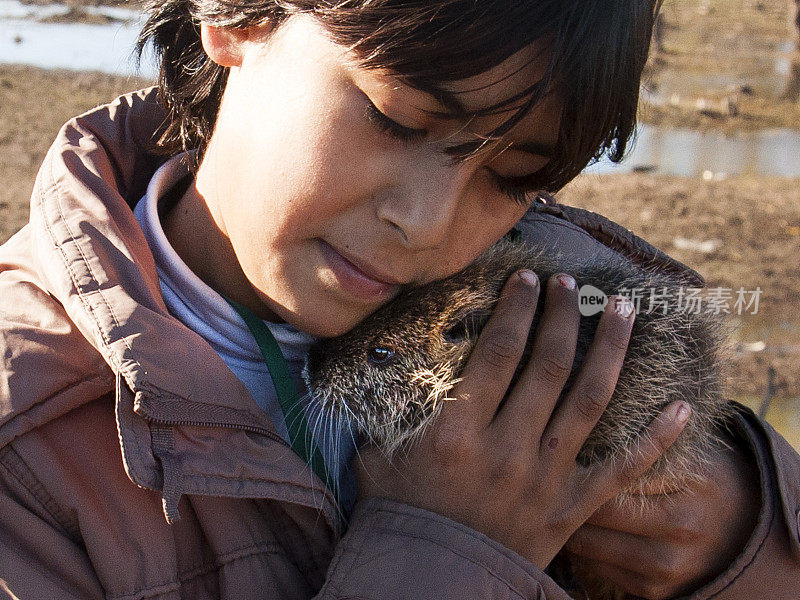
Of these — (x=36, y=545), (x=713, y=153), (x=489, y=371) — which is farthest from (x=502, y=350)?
(x=713, y=153)

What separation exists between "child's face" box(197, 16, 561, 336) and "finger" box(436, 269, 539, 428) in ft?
0.67

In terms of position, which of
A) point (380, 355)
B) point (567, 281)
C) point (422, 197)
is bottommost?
point (380, 355)

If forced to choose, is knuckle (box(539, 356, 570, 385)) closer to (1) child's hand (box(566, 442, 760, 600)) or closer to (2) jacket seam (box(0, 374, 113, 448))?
(1) child's hand (box(566, 442, 760, 600))

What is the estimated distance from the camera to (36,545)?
1549 millimetres

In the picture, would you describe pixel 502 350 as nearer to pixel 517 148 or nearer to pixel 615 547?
pixel 517 148

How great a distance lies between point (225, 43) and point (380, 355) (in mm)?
896

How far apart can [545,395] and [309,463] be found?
0.58 metres

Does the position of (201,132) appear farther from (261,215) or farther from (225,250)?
(261,215)

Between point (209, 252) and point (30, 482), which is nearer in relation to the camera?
point (30, 482)

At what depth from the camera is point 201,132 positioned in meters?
2.20

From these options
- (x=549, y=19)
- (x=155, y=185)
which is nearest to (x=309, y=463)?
(x=155, y=185)
